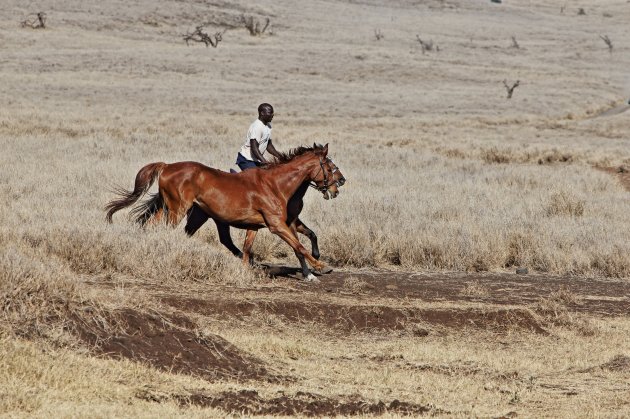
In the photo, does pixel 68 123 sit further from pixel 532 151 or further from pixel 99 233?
pixel 99 233

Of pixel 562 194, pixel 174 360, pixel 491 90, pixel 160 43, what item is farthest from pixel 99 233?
pixel 160 43

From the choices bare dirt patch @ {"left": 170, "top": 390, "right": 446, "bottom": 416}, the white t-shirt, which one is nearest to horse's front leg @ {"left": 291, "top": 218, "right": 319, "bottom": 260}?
the white t-shirt

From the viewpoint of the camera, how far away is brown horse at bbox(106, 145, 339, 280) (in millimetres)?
11422

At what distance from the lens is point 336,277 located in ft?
39.5

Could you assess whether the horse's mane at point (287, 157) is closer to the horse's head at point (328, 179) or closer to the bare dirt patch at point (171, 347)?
the horse's head at point (328, 179)

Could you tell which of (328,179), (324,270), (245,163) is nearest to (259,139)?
(245,163)

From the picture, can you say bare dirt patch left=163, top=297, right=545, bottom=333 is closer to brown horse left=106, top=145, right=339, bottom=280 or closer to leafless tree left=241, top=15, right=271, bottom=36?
brown horse left=106, top=145, right=339, bottom=280

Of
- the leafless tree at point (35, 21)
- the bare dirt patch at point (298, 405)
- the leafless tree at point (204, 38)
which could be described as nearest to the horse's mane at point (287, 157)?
the bare dirt patch at point (298, 405)

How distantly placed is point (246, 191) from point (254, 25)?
67.2 meters

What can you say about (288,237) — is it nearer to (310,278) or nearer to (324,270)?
(310,278)

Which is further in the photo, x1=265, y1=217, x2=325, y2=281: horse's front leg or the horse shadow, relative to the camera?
the horse shadow

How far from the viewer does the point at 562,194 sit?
19234mm

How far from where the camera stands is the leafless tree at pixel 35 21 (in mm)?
64375

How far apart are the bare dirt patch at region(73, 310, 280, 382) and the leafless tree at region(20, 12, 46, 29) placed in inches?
2376
